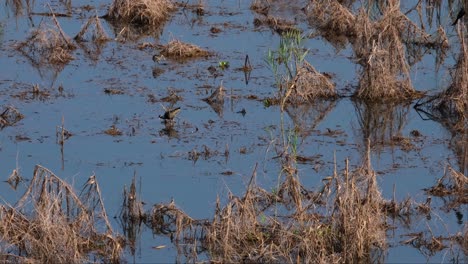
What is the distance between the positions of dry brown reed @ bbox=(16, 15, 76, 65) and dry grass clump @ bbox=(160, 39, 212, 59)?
122cm

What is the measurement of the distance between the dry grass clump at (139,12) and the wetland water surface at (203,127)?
0.68ft

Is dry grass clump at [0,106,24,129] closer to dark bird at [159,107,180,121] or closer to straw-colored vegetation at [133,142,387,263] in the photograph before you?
dark bird at [159,107,180,121]

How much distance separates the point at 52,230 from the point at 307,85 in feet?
16.8

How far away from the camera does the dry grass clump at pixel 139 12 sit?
56.4ft

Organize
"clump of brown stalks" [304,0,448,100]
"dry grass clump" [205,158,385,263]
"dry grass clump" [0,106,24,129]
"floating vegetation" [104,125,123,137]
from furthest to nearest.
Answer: "clump of brown stalks" [304,0,448,100] < "dry grass clump" [0,106,24,129] < "floating vegetation" [104,125,123,137] < "dry grass clump" [205,158,385,263]

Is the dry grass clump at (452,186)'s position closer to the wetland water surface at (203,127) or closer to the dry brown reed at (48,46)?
the wetland water surface at (203,127)

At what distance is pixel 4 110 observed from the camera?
1344 cm

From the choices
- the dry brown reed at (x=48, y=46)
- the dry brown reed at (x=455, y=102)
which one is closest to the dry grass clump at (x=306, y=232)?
the dry brown reed at (x=455, y=102)

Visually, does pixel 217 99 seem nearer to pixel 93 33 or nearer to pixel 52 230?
pixel 93 33

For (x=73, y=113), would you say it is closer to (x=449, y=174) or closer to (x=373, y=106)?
(x=373, y=106)

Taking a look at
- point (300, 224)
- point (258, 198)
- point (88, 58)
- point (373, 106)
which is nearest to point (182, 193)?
point (258, 198)

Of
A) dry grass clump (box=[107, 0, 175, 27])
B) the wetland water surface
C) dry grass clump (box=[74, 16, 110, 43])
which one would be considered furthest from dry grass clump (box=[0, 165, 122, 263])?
dry grass clump (box=[107, 0, 175, 27])

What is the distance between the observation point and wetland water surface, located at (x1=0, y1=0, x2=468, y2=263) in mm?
11406

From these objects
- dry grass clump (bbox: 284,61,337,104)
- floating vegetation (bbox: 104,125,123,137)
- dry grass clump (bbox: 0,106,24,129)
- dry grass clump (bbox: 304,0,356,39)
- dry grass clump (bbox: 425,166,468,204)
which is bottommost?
dry grass clump (bbox: 425,166,468,204)
